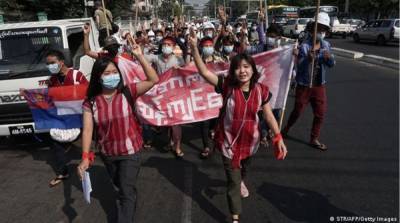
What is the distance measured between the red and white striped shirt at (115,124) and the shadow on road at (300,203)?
1.67 m

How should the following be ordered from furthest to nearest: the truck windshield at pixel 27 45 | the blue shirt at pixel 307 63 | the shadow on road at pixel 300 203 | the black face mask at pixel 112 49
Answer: the truck windshield at pixel 27 45
the blue shirt at pixel 307 63
the black face mask at pixel 112 49
the shadow on road at pixel 300 203

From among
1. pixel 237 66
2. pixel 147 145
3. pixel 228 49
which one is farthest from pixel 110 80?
pixel 228 49

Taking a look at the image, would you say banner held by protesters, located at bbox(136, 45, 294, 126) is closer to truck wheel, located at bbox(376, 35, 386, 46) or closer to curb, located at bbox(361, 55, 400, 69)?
curb, located at bbox(361, 55, 400, 69)

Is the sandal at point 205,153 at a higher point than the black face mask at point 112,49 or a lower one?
lower

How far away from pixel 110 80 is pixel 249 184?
89.4 inches

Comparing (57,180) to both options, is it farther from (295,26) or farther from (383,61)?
(295,26)

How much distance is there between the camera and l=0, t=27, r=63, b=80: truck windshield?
6238 millimetres

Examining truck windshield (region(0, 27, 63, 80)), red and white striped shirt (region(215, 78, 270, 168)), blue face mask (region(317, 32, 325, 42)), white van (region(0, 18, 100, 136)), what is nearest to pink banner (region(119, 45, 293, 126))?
blue face mask (region(317, 32, 325, 42))

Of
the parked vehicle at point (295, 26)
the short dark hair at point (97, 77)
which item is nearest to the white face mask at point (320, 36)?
the short dark hair at point (97, 77)

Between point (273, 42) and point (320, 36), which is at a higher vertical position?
point (320, 36)

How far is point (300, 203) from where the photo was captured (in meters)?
4.18

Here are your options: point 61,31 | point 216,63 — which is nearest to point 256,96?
point 216,63

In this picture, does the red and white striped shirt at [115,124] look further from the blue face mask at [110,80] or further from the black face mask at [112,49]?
the black face mask at [112,49]

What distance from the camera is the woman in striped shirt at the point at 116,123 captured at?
3250mm
